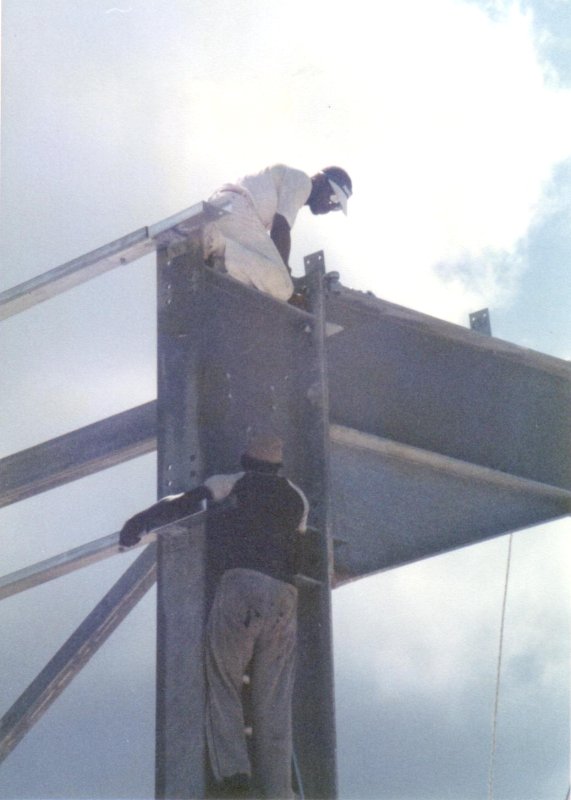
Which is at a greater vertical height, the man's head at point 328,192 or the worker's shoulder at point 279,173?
the man's head at point 328,192

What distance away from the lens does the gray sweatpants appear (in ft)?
15.2

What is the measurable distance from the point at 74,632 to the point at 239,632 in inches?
54.9

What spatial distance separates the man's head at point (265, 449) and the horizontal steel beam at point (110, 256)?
0.91 m

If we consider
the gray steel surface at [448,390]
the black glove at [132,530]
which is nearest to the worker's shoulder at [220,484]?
the black glove at [132,530]

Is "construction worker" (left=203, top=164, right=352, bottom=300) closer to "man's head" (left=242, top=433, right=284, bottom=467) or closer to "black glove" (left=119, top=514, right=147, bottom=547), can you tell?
"man's head" (left=242, top=433, right=284, bottom=467)

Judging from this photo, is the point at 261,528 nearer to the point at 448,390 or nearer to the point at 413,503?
the point at 413,503

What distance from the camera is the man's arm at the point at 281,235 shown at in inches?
254

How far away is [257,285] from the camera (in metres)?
5.59

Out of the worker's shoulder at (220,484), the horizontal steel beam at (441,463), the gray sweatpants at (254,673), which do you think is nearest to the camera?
the gray sweatpants at (254,673)

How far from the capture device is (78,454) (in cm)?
638

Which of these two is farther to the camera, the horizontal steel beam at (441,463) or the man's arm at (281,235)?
the man's arm at (281,235)

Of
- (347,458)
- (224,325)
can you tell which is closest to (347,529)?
(347,458)

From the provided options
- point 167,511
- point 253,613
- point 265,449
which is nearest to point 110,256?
point 265,449

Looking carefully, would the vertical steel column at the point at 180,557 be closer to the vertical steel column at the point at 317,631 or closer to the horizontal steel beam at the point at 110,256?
the horizontal steel beam at the point at 110,256
